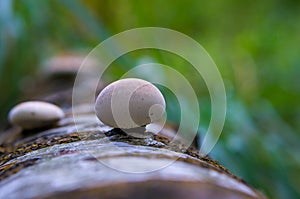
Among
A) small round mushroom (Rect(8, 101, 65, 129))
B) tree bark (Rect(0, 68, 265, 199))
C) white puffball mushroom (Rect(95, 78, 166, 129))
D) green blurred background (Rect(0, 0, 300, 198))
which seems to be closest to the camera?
tree bark (Rect(0, 68, 265, 199))

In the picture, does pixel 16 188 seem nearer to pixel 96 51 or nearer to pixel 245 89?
pixel 96 51

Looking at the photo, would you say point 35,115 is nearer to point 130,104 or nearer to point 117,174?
point 130,104

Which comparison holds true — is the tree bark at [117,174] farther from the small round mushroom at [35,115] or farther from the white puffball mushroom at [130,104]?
the small round mushroom at [35,115]

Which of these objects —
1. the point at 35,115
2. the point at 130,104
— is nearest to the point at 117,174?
the point at 130,104

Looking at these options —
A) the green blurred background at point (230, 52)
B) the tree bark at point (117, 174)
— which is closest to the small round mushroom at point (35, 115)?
the tree bark at point (117, 174)

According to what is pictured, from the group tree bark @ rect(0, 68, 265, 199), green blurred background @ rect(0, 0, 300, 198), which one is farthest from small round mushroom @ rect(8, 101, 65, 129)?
green blurred background @ rect(0, 0, 300, 198)

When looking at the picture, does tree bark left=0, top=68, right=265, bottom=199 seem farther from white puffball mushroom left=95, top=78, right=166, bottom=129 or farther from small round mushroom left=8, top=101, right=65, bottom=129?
small round mushroom left=8, top=101, right=65, bottom=129
